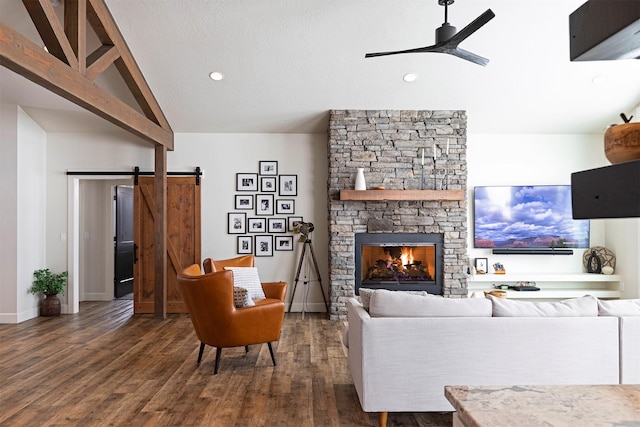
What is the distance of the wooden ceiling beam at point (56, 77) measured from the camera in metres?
3.06

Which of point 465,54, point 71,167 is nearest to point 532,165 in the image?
point 465,54

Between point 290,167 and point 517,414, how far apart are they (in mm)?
6170

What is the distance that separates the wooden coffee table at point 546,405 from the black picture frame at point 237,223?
5979 mm

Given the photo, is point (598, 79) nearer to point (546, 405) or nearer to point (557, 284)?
point (557, 284)

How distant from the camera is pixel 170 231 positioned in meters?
7.04

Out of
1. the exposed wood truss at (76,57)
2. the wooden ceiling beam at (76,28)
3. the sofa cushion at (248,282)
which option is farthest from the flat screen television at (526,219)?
the wooden ceiling beam at (76,28)

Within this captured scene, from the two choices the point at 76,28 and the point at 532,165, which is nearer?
the point at 76,28

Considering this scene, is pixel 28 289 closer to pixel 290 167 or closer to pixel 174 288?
pixel 174 288

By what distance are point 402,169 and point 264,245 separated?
2272 millimetres

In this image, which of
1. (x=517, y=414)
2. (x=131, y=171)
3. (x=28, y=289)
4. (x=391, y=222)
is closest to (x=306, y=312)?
(x=391, y=222)

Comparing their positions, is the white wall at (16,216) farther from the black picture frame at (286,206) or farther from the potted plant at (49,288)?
the black picture frame at (286,206)

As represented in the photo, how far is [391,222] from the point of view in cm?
651

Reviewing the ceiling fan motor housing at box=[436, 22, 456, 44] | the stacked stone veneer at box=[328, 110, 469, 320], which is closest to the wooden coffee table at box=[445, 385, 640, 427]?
the ceiling fan motor housing at box=[436, 22, 456, 44]

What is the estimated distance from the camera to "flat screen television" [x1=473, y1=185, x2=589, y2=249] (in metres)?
7.02
